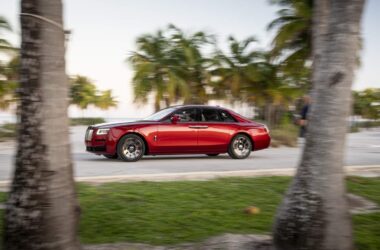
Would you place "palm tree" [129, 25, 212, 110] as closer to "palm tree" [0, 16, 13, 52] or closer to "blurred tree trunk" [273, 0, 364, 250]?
"palm tree" [0, 16, 13, 52]

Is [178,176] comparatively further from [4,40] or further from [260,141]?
[4,40]

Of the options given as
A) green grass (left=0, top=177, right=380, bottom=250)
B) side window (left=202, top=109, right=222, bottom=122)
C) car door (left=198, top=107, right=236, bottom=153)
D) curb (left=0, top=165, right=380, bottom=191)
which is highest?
side window (left=202, top=109, right=222, bottom=122)

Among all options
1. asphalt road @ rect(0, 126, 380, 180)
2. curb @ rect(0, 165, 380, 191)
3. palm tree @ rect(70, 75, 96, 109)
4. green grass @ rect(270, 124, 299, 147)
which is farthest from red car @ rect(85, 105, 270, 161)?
palm tree @ rect(70, 75, 96, 109)

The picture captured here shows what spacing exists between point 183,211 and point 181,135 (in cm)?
662

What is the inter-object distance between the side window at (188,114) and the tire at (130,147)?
4.29 feet

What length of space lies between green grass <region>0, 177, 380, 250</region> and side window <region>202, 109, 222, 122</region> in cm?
510

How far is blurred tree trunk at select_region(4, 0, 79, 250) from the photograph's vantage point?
3.95 metres

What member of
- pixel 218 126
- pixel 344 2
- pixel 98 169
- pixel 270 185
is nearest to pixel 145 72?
pixel 218 126

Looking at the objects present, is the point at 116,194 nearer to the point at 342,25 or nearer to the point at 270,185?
the point at 270,185

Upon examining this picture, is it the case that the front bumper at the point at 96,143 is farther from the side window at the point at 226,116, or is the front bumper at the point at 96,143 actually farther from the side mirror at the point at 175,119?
the side window at the point at 226,116

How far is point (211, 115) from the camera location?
13477 mm

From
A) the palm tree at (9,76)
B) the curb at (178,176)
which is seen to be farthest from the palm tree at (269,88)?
the curb at (178,176)

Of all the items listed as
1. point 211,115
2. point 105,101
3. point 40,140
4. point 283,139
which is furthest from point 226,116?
point 105,101

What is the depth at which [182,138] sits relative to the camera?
1285 centimetres
